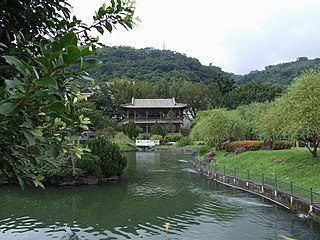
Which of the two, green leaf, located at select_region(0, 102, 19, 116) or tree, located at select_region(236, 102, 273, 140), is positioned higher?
tree, located at select_region(236, 102, 273, 140)

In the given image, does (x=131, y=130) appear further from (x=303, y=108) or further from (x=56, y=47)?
(x=56, y=47)

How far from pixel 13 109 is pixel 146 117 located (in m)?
61.4

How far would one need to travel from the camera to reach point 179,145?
47.9 meters

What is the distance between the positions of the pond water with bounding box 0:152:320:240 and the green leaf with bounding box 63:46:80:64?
9.12 meters

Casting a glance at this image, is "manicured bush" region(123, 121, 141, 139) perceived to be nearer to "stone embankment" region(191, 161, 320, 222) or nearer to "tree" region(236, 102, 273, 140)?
"tree" region(236, 102, 273, 140)

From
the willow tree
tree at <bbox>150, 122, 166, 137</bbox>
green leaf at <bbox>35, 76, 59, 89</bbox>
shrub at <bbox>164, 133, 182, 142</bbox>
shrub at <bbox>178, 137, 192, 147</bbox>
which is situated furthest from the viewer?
tree at <bbox>150, 122, 166, 137</bbox>

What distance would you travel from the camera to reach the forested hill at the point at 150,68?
98.4 metres

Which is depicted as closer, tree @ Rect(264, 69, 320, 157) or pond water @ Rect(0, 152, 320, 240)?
pond water @ Rect(0, 152, 320, 240)

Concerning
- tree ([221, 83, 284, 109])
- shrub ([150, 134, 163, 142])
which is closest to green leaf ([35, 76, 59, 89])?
shrub ([150, 134, 163, 142])

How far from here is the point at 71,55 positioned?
129 cm

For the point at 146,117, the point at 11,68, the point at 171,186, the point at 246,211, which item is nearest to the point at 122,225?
the point at 246,211

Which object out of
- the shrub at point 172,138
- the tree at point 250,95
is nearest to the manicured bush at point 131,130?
the shrub at point 172,138

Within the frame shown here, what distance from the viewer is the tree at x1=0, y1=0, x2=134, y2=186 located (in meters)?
1.32

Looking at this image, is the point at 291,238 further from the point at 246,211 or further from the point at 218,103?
the point at 218,103
